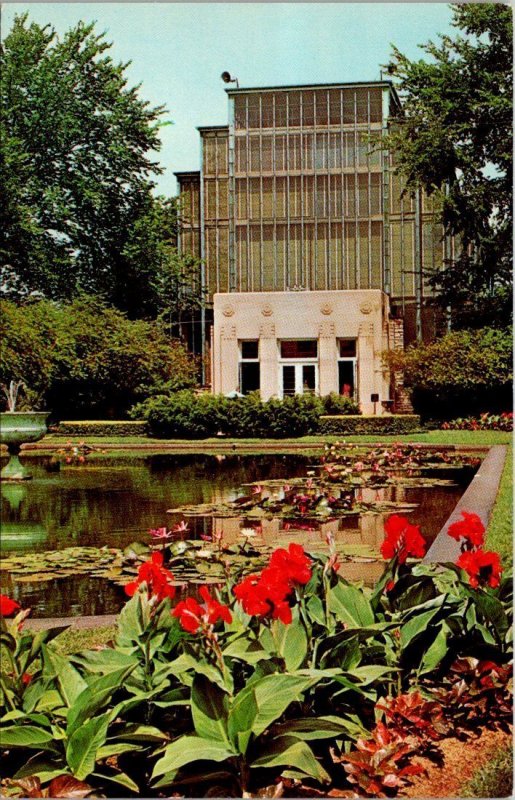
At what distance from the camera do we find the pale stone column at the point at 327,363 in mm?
3326

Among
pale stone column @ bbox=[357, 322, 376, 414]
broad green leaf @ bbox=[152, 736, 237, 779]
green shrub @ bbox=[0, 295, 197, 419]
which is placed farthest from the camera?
pale stone column @ bbox=[357, 322, 376, 414]

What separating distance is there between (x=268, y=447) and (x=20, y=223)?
4.19 feet

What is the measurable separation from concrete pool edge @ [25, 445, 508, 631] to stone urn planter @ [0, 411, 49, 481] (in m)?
0.59

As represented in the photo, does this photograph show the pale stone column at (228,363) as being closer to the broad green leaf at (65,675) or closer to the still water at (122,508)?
the still water at (122,508)

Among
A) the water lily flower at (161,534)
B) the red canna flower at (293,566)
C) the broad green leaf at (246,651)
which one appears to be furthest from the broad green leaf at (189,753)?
the water lily flower at (161,534)

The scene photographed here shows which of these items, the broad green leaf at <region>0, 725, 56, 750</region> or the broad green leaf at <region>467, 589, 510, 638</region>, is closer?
the broad green leaf at <region>0, 725, 56, 750</region>

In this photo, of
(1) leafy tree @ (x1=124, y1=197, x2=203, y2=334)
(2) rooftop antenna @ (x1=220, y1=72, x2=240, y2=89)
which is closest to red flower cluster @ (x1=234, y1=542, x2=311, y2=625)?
(1) leafy tree @ (x1=124, y1=197, x2=203, y2=334)

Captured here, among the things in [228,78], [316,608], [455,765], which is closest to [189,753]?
[316,608]

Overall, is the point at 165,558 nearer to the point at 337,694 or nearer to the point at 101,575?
the point at 101,575

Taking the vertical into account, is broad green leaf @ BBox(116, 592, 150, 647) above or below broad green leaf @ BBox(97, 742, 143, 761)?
above

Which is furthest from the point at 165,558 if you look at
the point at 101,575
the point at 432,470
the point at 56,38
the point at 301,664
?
the point at 56,38

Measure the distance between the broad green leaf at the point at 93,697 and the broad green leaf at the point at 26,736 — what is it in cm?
8

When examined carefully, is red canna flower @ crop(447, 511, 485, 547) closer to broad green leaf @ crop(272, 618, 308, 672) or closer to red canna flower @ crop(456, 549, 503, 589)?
red canna flower @ crop(456, 549, 503, 589)

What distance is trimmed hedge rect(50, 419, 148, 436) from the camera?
337 cm
